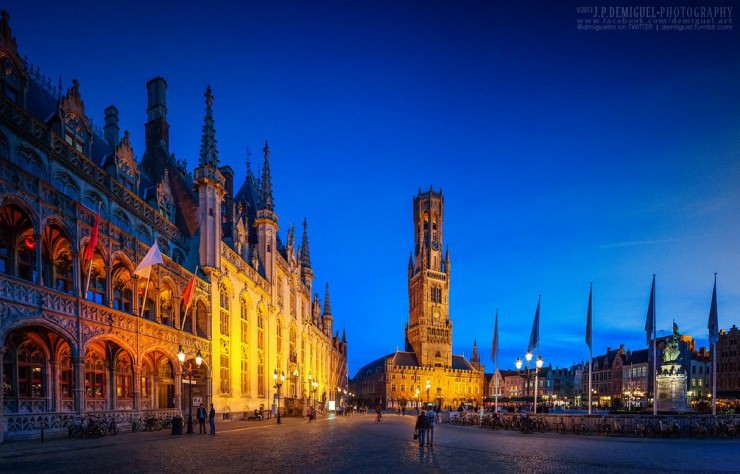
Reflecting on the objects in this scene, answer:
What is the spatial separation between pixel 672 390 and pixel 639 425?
1936 centimetres

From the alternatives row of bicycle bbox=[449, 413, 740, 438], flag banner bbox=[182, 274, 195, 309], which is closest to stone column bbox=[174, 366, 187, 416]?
flag banner bbox=[182, 274, 195, 309]

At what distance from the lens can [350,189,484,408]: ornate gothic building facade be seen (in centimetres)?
14538

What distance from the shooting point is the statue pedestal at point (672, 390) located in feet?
143

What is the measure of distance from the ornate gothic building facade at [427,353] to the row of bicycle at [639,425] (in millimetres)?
105898

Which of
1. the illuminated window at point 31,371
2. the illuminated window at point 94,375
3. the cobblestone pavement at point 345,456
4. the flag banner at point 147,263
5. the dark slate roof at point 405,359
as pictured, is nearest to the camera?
the cobblestone pavement at point 345,456

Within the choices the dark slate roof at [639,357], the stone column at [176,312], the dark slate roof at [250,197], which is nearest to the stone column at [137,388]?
the stone column at [176,312]

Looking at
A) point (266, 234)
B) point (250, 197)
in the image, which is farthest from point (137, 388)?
point (250, 197)

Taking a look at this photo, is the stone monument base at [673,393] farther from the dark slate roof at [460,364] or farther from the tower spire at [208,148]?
the dark slate roof at [460,364]

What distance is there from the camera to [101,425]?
2291 cm

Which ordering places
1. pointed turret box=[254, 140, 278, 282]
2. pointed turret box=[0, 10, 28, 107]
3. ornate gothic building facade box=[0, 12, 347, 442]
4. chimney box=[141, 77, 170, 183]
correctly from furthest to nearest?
pointed turret box=[254, 140, 278, 282] → chimney box=[141, 77, 170, 183] → pointed turret box=[0, 10, 28, 107] → ornate gothic building facade box=[0, 12, 347, 442]

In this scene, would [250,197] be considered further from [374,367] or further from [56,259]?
[374,367]

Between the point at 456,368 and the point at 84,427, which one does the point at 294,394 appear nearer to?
the point at 84,427

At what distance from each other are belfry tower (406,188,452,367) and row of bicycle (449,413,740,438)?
386 ft

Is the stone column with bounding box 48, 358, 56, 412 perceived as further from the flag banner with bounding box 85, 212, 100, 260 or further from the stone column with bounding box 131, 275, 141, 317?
the stone column with bounding box 131, 275, 141, 317
